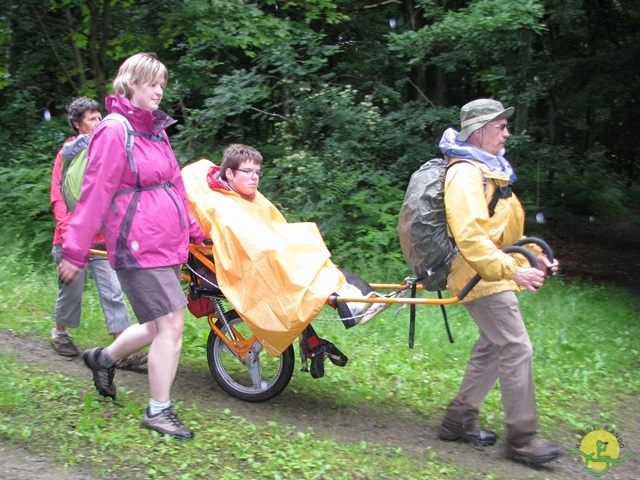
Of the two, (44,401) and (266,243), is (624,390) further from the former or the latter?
(44,401)

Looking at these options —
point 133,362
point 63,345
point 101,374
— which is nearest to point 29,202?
point 63,345

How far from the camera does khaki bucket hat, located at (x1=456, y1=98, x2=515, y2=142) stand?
425 cm

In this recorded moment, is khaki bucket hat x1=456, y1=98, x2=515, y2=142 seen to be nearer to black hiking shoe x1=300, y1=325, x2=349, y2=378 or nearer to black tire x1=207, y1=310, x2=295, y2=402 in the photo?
black hiking shoe x1=300, y1=325, x2=349, y2=378

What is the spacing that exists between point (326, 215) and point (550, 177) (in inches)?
273

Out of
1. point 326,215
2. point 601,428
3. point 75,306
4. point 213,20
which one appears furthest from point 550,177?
point 75,306

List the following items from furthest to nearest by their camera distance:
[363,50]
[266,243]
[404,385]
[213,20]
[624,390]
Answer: [363,50]
[213,20]
[624,390]
[404,385]
[266,243]

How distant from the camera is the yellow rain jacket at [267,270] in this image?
4223 mm

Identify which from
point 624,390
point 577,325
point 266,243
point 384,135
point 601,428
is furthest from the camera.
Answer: point 384,135

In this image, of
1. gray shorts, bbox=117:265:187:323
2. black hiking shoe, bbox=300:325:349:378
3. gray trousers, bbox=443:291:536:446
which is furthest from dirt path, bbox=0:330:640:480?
gray shorts, bbox=117:265:187:323

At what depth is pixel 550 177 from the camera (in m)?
14.7

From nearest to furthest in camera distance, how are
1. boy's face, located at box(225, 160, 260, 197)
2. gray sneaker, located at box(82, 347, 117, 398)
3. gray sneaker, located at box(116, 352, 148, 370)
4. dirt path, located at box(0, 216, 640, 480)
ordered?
1. dirt path, located at box(0, 216, 640, 480)
2. gray sneaker, located at box(82, 347, 117, 398)
3. boy's face, located at box(225, 160, 260, 197)
4. gray sneaker, located at box(116, 352, 148, 370)

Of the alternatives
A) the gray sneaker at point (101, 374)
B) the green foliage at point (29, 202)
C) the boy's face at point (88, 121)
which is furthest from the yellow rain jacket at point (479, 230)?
the green foliage at point (29, 202)

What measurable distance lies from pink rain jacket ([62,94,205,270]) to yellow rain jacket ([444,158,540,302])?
1.58 meters

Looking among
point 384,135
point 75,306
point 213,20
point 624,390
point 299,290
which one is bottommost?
point 624,390
